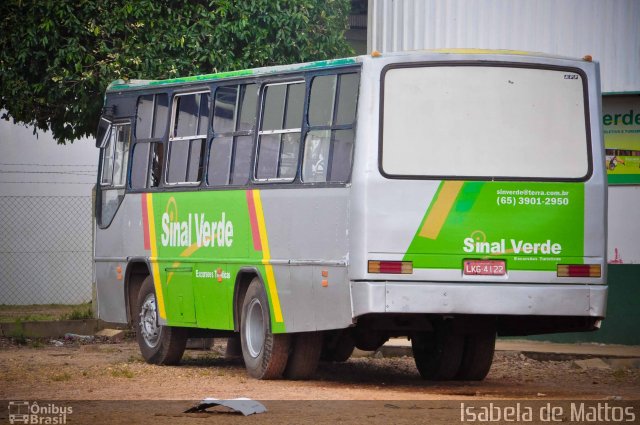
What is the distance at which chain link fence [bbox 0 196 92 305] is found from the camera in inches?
1052

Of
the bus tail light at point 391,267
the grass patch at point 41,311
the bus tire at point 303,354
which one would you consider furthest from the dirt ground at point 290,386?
the grass patch at point 41,311

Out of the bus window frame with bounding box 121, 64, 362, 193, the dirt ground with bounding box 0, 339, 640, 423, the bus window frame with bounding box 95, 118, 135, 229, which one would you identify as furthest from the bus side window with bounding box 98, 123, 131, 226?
the dirt ground with bounding box 0, 339, 640, 423

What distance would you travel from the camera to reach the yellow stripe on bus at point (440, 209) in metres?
12.0

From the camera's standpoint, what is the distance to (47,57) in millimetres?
18500

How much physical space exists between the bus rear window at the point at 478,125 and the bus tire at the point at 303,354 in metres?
2.16

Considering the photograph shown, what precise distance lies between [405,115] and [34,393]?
12.8 feet

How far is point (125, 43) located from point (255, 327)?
5.83m

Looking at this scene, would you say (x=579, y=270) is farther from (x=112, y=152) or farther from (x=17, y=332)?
(x=17, y=332)

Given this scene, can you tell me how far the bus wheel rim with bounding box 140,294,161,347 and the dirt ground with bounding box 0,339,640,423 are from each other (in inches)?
13.6

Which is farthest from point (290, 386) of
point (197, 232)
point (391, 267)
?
point (197, 232)

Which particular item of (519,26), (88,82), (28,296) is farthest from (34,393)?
(28,296)

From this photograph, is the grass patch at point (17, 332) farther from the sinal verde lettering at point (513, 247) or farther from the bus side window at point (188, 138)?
the sinal verde lettering at point (513, 247)

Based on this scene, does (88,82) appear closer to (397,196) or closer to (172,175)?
(172,175)

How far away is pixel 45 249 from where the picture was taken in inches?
1063
